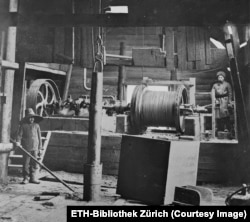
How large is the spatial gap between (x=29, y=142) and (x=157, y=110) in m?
3.79

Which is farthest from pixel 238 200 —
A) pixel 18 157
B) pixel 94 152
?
pixel 18 157

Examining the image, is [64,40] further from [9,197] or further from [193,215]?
[193,215]

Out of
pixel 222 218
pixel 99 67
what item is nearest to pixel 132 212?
pixel 222 218

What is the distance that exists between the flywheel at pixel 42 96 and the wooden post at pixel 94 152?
160 inches

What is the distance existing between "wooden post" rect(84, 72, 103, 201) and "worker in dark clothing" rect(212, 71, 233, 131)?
19.4 feet

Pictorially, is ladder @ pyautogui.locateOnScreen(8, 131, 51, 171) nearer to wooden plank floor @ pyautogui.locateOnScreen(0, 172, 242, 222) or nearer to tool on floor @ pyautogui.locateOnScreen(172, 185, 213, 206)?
wooden plank floor @ pyautogui.locateOnScreen(0, 172, 242, 222)

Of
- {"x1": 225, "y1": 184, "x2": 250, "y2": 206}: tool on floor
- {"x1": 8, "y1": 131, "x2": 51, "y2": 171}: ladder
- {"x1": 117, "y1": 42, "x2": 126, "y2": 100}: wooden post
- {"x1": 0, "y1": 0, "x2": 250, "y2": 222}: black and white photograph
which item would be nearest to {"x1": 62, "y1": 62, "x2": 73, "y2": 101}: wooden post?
{"x1": 0, "y1": 0, "x2": 250, "y2": 222}: black and white photograph

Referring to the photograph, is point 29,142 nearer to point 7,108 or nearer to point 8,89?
point 7,108

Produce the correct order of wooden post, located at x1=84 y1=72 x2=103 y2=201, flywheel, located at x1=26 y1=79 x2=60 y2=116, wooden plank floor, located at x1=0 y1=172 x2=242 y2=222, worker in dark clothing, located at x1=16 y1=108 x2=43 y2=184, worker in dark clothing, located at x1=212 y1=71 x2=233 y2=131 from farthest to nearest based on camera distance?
worker in dark clothing, located at x1=212 y1=71 x2=233 y2=131 < flywheel, located at x1=26 y1=79 x2=60 y2=116 < worker in dark clothing, located at x1=16 y1=108 x2=43 y2=184 < wooden post, located at x1=84 y1=72 x2=103 y2=201 < wooden plank floor, located at x1=0 y1=172 x2=242 y2=222

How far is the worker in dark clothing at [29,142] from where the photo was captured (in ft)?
26.7

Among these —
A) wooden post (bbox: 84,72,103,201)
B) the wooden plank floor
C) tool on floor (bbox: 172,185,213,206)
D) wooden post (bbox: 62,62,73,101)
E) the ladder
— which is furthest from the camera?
wooden post (bbox: 62,62,73,101)

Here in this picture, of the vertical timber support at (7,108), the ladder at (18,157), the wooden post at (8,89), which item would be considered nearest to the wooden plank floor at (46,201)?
the ladder at (18,157)

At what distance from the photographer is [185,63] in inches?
329

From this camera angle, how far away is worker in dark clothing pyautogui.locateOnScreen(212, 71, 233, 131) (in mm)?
11220
